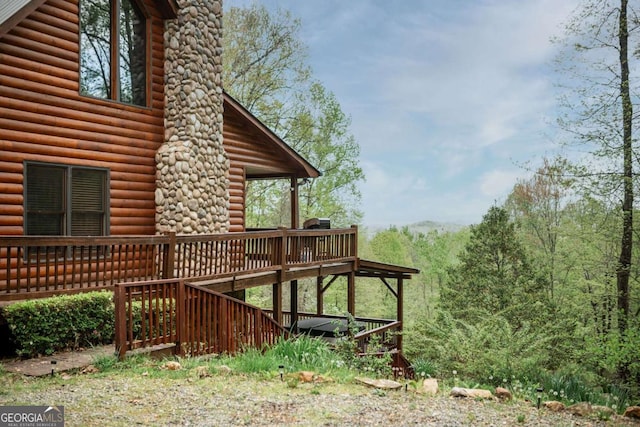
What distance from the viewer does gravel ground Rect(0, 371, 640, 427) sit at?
5066mm

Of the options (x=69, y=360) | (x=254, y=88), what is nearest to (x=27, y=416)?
(x=69, y=360)

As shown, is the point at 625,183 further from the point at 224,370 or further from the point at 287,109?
the point at 287,109

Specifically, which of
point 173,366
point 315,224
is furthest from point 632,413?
point 315,224

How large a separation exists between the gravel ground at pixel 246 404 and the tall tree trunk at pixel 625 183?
1125 cm

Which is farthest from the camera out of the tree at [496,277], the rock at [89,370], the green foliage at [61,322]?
the tree at [496,277]

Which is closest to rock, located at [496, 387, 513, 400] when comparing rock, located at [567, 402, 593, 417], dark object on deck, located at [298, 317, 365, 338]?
rock, located at [567, 402, 593, 417]

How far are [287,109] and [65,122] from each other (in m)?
18.8

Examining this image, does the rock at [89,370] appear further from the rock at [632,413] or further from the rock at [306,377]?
the rock at [632,413]

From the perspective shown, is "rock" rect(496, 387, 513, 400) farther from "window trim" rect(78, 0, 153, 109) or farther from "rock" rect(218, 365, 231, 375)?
"window trim" rect(78, 0, 153, 109)

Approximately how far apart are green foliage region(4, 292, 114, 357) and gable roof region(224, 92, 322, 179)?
7031 millimetres

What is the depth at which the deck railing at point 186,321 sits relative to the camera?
25.6ft

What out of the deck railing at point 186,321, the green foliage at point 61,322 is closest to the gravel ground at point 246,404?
the green foliage at point 61,322

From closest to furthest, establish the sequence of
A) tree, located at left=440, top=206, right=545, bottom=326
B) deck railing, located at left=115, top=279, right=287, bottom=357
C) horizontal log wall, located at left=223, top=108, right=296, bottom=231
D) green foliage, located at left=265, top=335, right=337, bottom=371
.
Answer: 1. green foliage, located at left=265, top=335, right=337, bottom=371
2. deck railing, located at left=115, top=279, right=287, bottom=357
3. horizontal log wall, located at left=223, top=108, right=296, bottom=231
4. tree, located at left=440, top=206, right=545, bottom=326

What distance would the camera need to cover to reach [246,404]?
5488 mm
